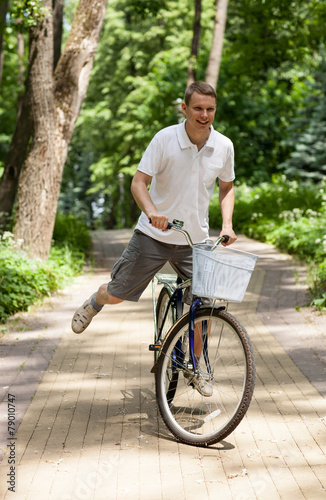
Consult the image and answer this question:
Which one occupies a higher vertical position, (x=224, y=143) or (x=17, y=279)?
(x=224, y=143)

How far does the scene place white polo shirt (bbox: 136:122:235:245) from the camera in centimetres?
433

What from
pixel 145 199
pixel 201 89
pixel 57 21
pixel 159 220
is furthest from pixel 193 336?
pixel 57 21

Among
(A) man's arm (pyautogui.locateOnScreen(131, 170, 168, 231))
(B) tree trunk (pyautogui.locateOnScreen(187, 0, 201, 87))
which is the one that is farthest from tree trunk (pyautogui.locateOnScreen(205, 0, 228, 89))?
(A) man's arm (pyautogui.locateOnScreen(131, 170, 168, 231))

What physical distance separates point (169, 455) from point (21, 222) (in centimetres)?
636

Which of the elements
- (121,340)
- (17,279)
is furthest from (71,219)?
(121,340)

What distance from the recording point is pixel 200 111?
428cm

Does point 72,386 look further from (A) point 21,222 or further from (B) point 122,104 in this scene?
(B) point 122,104

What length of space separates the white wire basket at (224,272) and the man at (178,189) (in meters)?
0.48

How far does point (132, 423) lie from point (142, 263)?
1050 millimetres

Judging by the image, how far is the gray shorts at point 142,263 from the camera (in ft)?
14.9

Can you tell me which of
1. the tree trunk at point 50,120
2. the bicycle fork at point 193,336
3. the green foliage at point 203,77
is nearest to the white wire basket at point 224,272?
the bicycle fork at point 193,336

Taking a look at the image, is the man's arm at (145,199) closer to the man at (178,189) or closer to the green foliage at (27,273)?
the man at (178,189)

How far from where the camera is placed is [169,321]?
4941mm

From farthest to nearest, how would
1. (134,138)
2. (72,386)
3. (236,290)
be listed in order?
(134,138), (72,386), (236,290)
